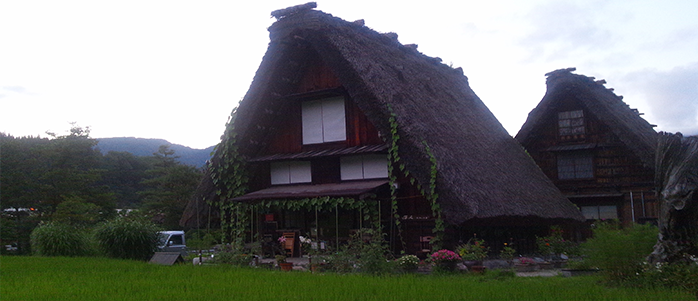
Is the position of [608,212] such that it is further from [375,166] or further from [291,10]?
[291,10]

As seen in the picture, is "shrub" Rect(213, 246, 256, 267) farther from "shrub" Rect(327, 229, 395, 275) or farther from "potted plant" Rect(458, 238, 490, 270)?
"potted plant" Rect(458, 238, 490, 270)

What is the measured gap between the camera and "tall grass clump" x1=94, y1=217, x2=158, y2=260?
17.2m

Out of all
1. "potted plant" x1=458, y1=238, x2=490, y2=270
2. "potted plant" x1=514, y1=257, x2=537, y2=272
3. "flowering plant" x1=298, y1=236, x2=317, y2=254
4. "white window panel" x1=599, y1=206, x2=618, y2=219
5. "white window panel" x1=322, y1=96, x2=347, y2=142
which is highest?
"white window panel" x1=322, y1=96, x2=347, y2=142

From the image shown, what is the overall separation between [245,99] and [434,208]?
708 centimetres

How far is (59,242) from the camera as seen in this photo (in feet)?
58.2

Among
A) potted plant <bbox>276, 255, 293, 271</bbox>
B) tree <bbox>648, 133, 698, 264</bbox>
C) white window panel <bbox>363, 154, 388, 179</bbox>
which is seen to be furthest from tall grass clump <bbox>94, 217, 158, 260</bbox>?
tree <bbox>648, 133, 698, 264</bbox>

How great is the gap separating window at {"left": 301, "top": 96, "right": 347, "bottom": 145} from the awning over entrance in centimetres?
145

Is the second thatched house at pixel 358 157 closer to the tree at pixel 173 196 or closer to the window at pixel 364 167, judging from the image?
the window at pixel 364 167

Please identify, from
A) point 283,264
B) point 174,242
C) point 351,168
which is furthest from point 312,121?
point 174,242

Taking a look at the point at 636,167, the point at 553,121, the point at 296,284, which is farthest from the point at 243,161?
the point at 636,167

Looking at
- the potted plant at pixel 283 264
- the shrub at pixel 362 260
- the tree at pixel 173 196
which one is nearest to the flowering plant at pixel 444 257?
the shrub at pixel 362 260

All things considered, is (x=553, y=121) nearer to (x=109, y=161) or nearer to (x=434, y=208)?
(x=434, y=208)

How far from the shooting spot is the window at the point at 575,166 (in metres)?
21.4

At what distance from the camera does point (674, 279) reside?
342 inches
